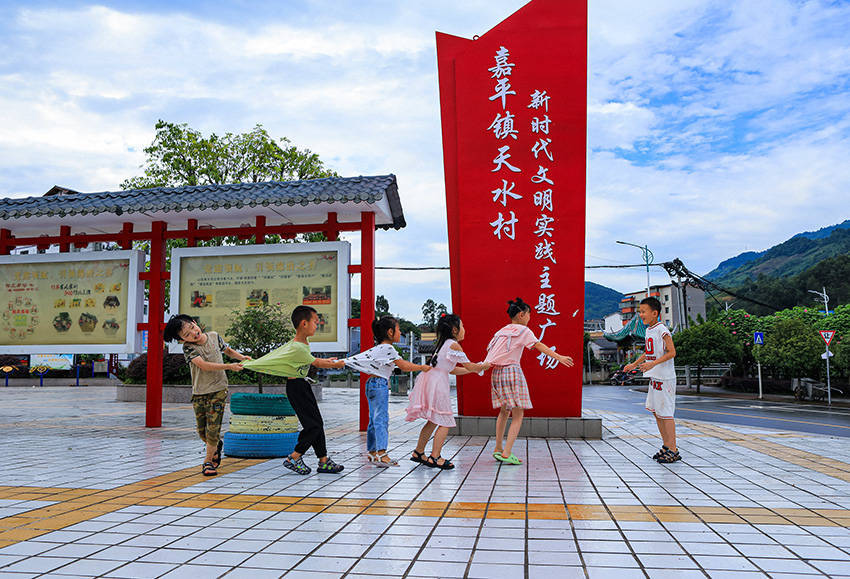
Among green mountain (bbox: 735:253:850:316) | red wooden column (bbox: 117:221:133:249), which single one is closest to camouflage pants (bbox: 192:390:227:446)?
red wooden column (bbox: 117:221:133:249)

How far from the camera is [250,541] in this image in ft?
11.1

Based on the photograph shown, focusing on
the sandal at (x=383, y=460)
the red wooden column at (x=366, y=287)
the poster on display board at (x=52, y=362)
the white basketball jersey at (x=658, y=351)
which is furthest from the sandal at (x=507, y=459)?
the poster on display board at (x=52, y=362)

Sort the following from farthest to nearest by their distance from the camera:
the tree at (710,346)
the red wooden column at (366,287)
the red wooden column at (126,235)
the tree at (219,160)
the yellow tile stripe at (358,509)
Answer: the tree at (710,346)
the tree at (219,160)
the red wooden column at (126,235)
the red wooden column at (366,287)
the yellow tile stripe at (358,509)

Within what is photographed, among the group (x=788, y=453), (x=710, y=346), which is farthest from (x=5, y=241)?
(x=710, y=346)

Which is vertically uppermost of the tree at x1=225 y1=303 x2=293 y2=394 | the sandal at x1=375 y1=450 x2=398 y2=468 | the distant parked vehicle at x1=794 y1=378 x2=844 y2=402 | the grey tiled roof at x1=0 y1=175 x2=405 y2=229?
the grey tiled roof at x1=0 y1=175 x2=405 y2=229

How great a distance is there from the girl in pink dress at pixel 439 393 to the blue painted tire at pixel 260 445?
1.42 m

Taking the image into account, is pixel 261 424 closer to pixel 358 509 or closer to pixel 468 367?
pixel 468 367

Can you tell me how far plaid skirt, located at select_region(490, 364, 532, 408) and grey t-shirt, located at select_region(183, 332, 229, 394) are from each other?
8.92ft

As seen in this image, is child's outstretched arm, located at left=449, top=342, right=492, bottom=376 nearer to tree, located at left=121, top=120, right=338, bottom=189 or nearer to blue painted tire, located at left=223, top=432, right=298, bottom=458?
blue painted tire, located at left=223, top=432, right=298, bottom=458

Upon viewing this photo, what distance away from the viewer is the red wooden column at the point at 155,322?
31.2 feet

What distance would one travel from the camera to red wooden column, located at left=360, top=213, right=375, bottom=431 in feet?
28.2

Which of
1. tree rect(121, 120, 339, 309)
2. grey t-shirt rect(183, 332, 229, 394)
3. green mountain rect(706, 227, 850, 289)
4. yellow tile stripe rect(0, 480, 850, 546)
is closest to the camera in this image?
yellow tile stripe rect(0, 480, 850, 546)

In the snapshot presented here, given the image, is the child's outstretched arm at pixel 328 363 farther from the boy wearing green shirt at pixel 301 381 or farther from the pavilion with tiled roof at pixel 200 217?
the pavilion with tiled roof at pixel 200 217

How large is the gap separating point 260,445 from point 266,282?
10.9 ft
